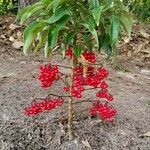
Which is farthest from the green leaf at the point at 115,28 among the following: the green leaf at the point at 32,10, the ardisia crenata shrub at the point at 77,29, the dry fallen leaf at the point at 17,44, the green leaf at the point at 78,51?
the dry fallen leaf at the point at 17,44

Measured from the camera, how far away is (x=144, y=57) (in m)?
6.65

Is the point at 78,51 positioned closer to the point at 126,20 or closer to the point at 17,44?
the point at 126,20

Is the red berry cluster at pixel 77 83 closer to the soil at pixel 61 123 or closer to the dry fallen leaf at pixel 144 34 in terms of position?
the soil at pixel 61 123

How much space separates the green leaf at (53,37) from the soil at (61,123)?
83 cm

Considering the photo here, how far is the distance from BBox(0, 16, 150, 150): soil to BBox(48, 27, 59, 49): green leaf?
83cm

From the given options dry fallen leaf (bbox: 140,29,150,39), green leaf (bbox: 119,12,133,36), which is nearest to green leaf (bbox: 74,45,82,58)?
green leaf (bbox: 119,12,133,36)

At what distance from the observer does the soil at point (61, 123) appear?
3.75m

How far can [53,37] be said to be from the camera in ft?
10.8

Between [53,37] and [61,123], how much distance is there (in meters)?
0.90

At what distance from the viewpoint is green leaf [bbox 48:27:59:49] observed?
3270 mm

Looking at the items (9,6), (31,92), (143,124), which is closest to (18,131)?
(31,92)

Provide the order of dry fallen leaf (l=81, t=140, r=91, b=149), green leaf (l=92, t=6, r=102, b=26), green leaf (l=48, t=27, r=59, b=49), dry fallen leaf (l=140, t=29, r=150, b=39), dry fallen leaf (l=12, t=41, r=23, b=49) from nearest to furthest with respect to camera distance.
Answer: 1. green leaf (l=92, t=6, r=102, b=26)
2. green leaf (l=48, t=27, r=59, b=49)
3. dry fallen leaf (l=81, t=140, r=91, b=149)
4. dry fallen leaf (l=12, t=41, r=23, b=49)
5. dry fallen leaf (l=140, t=29, r=150, b=39)

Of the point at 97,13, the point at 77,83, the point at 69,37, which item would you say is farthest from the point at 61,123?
the point at 97,13

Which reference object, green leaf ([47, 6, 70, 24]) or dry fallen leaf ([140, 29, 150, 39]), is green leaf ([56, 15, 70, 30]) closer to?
green leaf ([47, 6, 70, 24])
